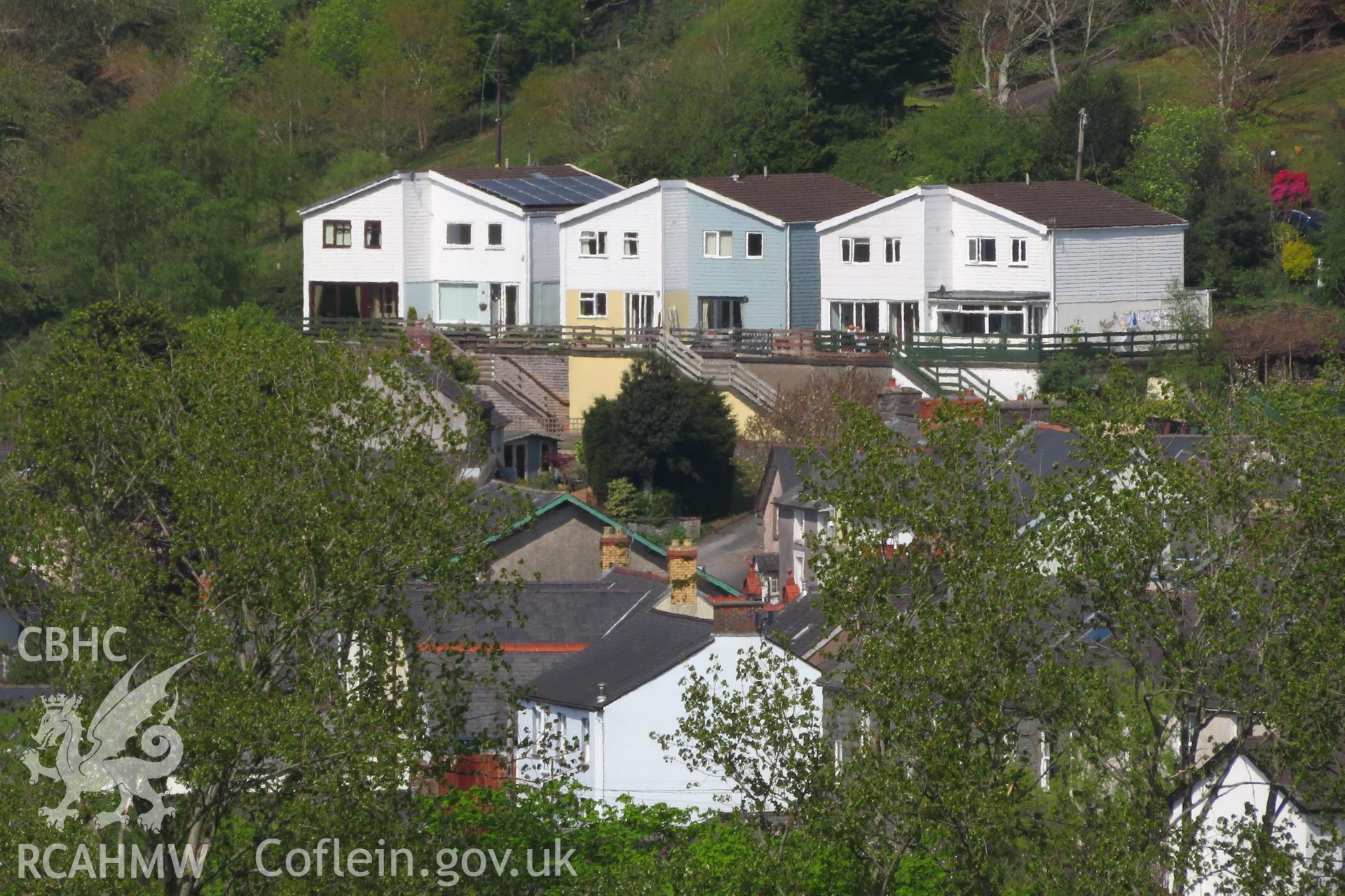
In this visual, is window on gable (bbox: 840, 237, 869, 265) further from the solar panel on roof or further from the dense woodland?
the solar panel on roof

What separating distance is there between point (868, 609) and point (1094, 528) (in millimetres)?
2463

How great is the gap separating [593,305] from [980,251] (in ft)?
42.5

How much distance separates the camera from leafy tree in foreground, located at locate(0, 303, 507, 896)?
20812 millimetres

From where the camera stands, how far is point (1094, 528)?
21.1 m

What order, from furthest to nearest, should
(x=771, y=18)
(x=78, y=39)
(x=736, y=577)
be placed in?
(x=78, y=39) → (x=771, y=18) → (x=736, y=577)

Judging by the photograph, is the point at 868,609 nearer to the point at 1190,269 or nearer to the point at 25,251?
the point at 1190,269

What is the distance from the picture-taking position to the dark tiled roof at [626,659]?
31.5 metres

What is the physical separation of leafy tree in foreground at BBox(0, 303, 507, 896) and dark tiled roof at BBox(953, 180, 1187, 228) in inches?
1439

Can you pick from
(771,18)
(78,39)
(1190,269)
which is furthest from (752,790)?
(78,39)

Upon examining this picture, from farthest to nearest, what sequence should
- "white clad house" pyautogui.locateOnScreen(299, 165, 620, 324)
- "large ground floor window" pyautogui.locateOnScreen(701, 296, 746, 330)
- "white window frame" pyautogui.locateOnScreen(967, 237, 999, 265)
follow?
"white clad house" pyautogui.locateOnScreen(299, 165, 620, 324) → "large ground floor window" pyautogui.locateOnScreen(701, 296, 746, 330) → "white window frame" pyautogui.locateOnScreen(967, 237, 999, 265)

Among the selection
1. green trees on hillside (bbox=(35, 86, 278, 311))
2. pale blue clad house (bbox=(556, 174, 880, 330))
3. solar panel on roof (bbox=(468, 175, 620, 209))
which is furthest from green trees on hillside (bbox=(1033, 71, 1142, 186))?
green trees on hillside (bbox=(35, 86, 278, 311))

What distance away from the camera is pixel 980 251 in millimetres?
59344

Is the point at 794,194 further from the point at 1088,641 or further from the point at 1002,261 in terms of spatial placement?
the point at 1088,641

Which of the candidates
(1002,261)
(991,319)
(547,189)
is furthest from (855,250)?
(547,189)
